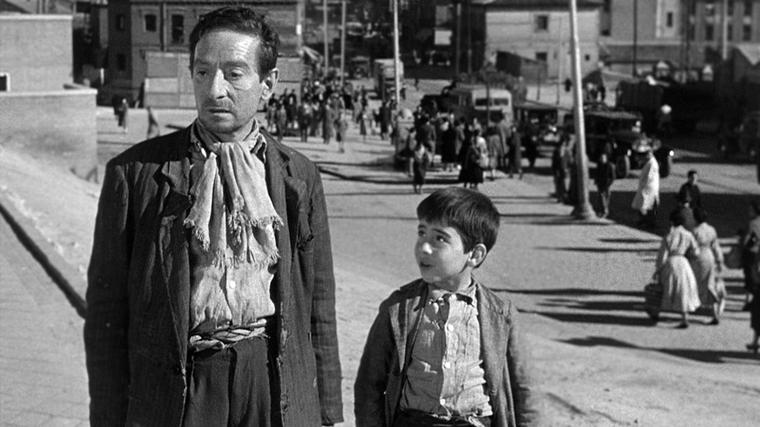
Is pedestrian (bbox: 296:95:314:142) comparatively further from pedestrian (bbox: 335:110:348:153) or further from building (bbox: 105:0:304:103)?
pedestrian (bbox: 335:110:348:153)

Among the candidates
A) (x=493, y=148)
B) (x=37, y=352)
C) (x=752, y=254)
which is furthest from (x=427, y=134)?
(x=752, y=254)

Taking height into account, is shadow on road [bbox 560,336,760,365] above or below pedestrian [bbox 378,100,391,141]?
below

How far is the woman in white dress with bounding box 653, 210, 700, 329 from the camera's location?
1300cm

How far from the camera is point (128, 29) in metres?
7.59

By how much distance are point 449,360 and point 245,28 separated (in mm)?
919

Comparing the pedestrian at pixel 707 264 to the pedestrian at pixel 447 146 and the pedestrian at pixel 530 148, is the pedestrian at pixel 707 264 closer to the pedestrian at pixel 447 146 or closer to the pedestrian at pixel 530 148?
the pedestrian at pixel 530 148

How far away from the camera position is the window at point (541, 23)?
1263 cm

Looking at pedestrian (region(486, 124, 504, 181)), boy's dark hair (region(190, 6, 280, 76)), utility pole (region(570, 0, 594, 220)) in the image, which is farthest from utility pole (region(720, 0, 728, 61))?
boy's dark hair (region(190, 6, 280, 76))

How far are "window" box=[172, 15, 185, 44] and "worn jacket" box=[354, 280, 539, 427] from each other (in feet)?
8.90

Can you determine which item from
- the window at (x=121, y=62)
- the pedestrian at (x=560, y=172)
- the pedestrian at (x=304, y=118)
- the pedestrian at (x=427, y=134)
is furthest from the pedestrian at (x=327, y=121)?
the pedestrian at (x=560, y=172)

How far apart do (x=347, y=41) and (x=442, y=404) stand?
4587 mm

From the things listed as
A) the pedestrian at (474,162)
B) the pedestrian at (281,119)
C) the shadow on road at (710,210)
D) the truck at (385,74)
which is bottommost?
the shadow on road at (710,210)

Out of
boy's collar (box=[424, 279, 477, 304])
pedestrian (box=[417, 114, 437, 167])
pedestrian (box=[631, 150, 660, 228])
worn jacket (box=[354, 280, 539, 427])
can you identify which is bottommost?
pedestrian (box=[631, 150, 660, 228])

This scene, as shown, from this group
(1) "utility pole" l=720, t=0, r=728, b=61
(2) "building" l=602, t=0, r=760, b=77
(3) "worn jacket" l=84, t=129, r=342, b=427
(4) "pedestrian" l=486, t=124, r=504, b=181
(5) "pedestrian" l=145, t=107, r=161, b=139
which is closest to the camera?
(3) "worn jacket" l=84, t=129, r=342, b=427
